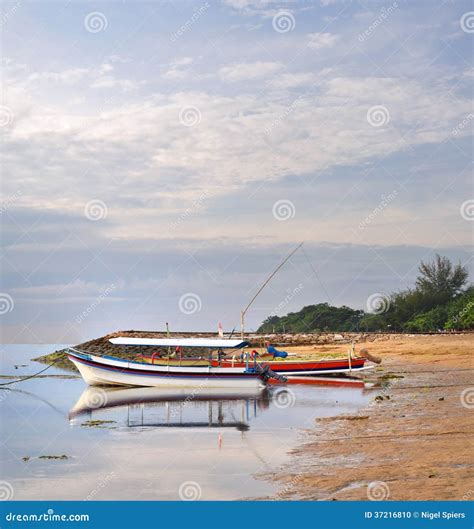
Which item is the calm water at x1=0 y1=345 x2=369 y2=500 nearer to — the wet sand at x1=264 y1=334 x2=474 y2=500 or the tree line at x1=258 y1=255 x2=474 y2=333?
the wet sand at x1=264 y1=334 x2=474 y2=500

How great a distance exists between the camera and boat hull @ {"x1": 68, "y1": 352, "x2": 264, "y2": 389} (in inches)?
1359

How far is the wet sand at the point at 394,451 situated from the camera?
12352 mm

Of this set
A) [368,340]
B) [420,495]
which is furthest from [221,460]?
[368,340]

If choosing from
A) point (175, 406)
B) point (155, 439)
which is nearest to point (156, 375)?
point (175, 406)

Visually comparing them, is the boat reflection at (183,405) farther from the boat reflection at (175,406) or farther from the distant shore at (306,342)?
the distant shore at (306,342)

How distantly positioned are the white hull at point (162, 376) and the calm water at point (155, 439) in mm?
708

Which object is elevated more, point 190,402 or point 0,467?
point 190,402

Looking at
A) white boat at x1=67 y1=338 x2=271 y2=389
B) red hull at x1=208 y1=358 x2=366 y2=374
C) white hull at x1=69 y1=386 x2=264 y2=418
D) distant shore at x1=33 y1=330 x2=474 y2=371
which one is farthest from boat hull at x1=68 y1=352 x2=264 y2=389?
distant shore at x1=33 y1=330 x2=474 y2=371

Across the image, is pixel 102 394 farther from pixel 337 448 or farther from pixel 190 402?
pixel 337 448

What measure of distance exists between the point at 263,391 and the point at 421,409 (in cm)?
1291

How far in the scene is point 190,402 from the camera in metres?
30.3

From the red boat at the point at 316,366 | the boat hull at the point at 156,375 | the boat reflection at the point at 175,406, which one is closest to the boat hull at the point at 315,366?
the red boat at the point at 316,366

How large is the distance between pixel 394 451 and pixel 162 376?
844 inches

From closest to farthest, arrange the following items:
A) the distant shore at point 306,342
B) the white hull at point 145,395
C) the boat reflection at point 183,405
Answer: the boat reflection at point 183,405 → the white hull at point 145,395 → the distant shore at point 306,342
